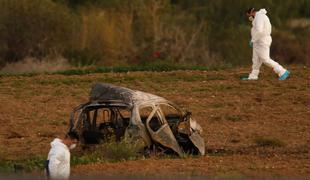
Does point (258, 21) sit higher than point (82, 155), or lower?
higher

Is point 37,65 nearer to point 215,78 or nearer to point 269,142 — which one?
point 215,78

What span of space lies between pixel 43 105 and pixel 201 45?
48.0 feet

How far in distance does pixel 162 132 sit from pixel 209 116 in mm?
5266

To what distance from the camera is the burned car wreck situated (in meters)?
18.5

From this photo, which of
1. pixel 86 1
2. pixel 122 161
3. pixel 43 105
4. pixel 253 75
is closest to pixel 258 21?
pixel 253 75

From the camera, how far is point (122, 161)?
18.0m

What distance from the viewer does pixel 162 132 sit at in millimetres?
18516

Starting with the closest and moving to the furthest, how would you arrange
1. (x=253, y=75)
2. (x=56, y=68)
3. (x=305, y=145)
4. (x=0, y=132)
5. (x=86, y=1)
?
(x=305, y=145) < (x=0, y=132) < (x=253, y=75) < (x=56, y=68) < (x=86, y=1)

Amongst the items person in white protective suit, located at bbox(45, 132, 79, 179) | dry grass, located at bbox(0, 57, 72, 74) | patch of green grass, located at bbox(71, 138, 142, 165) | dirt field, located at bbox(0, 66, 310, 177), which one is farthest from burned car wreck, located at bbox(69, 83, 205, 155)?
dry grass, located at bbox(0, 57, 72, 74)

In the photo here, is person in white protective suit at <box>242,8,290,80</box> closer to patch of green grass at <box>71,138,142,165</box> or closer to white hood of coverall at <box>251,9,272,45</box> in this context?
white hood of coverall at <box>251,9,272,45</box>

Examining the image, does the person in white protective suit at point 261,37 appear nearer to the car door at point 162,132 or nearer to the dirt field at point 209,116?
the dirt field at point 209,116

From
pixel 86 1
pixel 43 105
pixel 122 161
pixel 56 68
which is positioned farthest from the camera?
pixel 86 1

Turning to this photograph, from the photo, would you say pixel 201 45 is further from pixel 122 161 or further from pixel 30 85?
pixel 122 161

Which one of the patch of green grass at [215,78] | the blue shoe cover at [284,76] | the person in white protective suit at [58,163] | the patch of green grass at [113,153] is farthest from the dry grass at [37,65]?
the person in white protective suit at [58,163]
